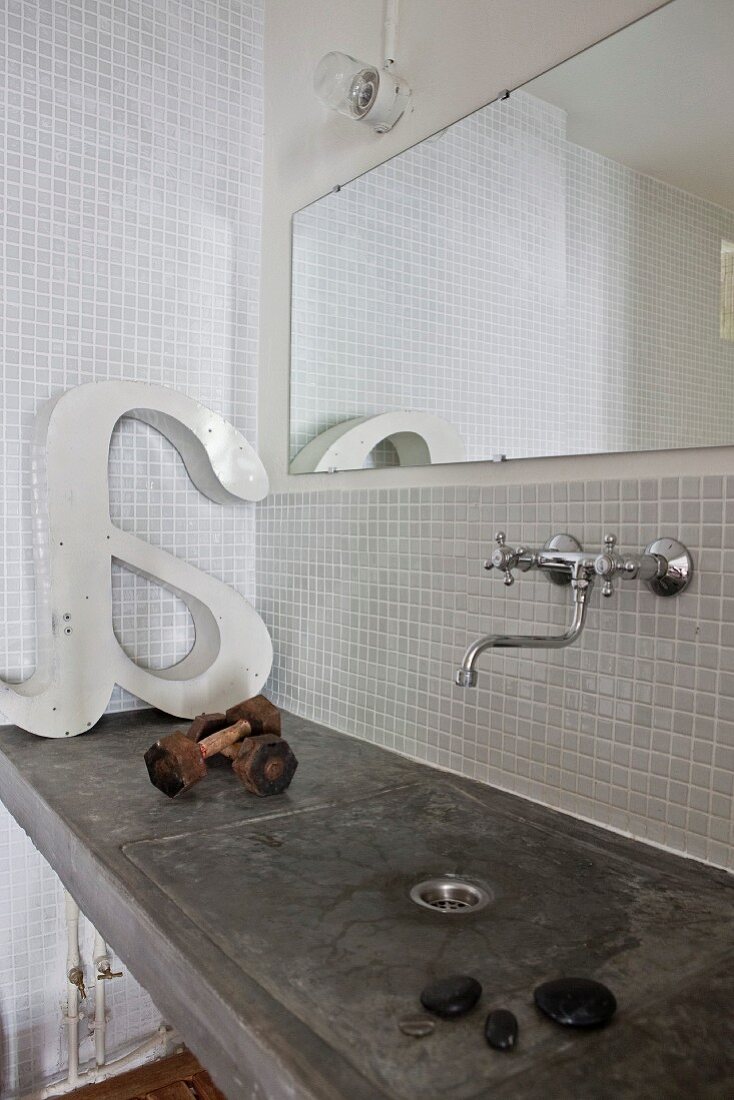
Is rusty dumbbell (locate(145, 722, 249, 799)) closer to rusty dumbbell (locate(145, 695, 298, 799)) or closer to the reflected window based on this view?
rusty dumbbell (locate(145, 695, 298, 799))

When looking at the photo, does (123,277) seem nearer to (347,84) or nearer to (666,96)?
(347,84)

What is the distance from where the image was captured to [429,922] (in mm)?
984

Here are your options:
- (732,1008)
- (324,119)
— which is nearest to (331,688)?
(732,1008)

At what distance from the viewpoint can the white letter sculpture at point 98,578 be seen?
1706 millimetres

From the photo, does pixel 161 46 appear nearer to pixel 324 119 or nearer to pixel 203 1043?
pixel 324 119

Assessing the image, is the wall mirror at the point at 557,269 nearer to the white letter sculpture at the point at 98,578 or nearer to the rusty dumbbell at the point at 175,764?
the white letter sculpture at the point at 98,578

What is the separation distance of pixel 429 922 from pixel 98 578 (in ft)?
3.51

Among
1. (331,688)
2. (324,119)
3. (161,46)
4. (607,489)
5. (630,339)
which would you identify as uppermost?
(161,46)

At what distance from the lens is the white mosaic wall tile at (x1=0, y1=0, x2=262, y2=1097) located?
1802 millimetres

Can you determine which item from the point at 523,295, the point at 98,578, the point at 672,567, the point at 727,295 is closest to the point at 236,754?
the point at 98,578

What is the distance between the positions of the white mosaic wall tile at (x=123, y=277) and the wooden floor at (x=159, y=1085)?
3.2 inches

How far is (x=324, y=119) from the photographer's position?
191 centimetres

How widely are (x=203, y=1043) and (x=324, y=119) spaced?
1818mm

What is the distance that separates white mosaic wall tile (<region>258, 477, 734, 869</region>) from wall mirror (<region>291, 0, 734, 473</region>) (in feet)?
0.36
